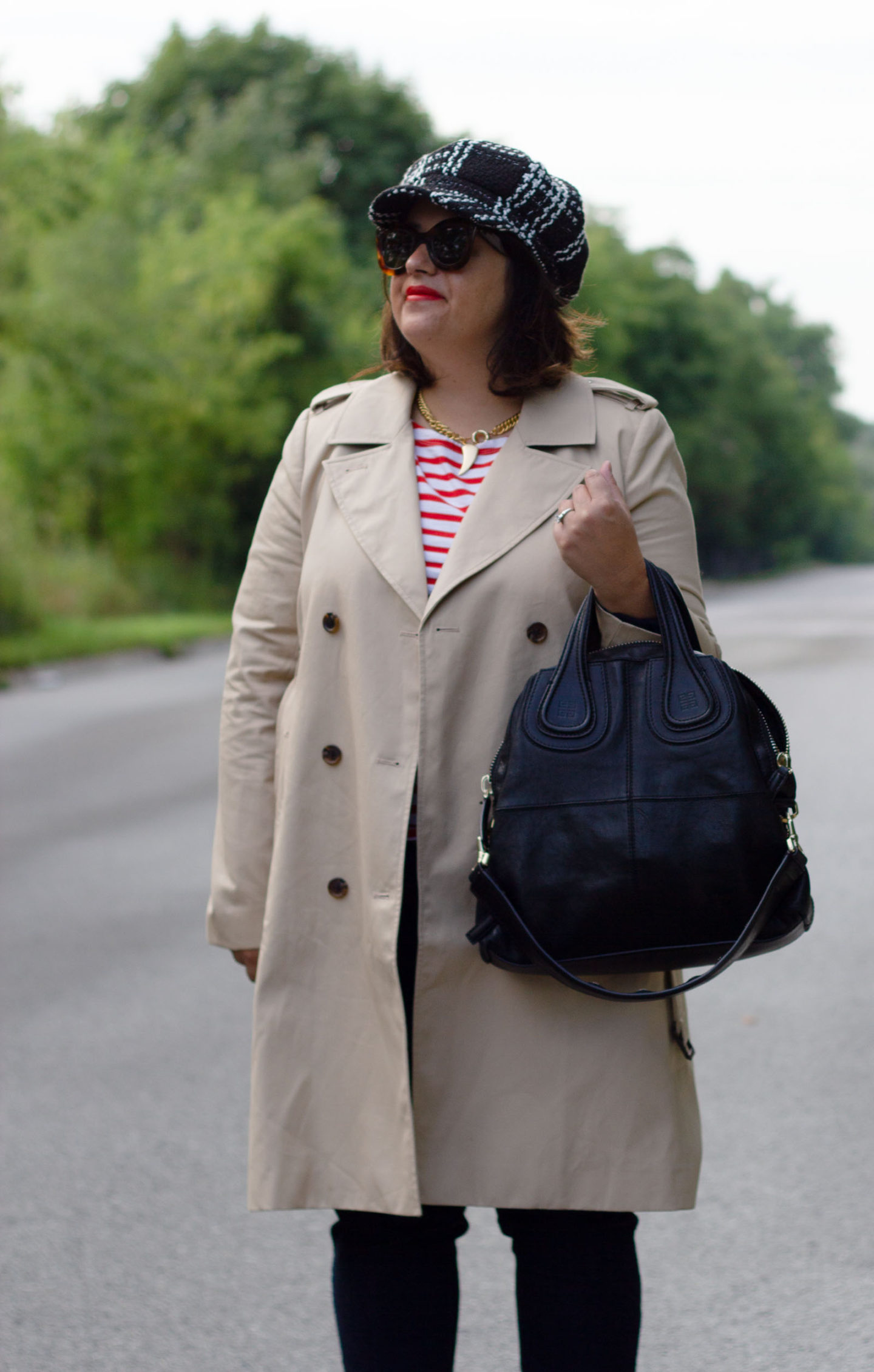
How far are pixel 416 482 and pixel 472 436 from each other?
12 cm

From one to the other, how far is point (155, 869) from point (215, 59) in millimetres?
42816

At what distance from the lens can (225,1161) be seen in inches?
147

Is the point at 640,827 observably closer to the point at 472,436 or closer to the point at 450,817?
the point at 450,817

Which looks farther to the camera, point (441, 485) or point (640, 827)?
point (441, 485)

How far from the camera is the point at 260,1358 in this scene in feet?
9.40

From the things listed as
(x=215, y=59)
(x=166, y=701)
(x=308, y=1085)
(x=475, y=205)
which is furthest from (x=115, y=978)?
(x=215, y=59)

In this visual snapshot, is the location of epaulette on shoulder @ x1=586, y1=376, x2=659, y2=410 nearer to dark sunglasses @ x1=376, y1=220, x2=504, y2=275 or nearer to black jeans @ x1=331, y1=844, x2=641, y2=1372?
dark sunglasses @ x1=376, y1=220, x2=504, y2=275

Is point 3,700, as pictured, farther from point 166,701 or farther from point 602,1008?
point 602,1008

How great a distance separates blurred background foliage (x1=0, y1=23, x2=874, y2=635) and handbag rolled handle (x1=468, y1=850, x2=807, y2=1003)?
1.01m

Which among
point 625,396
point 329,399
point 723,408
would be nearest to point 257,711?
point 329,399

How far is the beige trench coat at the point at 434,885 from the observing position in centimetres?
213

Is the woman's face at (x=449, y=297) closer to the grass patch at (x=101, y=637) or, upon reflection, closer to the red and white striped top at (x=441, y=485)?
the red and white striped top at (x=441, y=485)

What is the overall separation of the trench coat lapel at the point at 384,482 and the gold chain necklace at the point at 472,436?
4 centimetres

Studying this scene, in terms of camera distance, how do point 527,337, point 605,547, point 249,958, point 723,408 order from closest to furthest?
point 605,547
point 527,337
point 249,958
point 723,408
